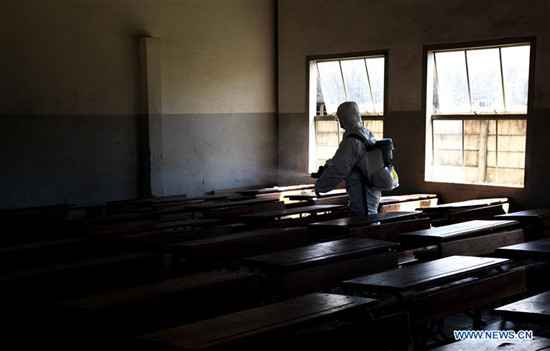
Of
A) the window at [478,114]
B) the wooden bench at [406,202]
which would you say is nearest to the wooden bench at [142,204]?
the wooden bench at [406,202]

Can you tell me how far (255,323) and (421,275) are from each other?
1163 mm

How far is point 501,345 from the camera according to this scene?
8.34 feet

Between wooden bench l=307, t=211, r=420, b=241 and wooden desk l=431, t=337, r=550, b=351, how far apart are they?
241 centimetres

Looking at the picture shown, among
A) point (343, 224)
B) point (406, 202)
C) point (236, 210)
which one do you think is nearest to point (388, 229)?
point (343, 224)


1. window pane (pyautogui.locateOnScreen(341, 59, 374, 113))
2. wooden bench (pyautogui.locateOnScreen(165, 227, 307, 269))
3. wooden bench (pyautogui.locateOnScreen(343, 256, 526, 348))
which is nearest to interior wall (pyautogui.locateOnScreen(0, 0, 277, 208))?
window pane (pyautogui.locateOnScreen(341, 59, 374, 113))

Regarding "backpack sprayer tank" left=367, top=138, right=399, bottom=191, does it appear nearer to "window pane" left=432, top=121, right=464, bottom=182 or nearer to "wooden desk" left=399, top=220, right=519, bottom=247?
"wooden desk" left=399, top=220, right=519, bottom=247

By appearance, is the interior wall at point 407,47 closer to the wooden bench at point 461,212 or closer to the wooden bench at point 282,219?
the wooden bench at point 461,212

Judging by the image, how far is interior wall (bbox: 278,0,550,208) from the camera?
767cm

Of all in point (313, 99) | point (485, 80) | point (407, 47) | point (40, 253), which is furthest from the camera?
point (313, 99)

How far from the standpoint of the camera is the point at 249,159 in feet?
32.9

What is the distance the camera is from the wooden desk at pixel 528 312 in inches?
108

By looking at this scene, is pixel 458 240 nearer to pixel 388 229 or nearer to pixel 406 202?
pixel 388 229

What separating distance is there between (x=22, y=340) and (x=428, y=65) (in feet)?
21.0

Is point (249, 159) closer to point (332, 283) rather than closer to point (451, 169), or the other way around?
point (451, 169)
